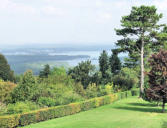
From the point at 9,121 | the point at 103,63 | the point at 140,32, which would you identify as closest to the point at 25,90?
the point at 9,121

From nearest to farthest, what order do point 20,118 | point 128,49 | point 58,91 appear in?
point 20,118 < point 58,91 < point 128,49

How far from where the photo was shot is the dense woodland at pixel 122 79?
2155cm

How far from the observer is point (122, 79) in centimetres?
5162

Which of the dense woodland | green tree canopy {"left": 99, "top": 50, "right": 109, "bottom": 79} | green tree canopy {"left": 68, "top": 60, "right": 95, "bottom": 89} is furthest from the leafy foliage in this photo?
green tree canopy {"left": 99, "top": 50, "right": 109, "bottom": 79}

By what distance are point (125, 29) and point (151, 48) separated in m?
5.02

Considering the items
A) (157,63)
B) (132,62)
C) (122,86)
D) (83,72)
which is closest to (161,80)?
(157,63)

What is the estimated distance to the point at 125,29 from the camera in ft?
123

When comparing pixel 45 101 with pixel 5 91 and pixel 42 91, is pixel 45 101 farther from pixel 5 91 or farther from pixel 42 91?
pixel 5 91

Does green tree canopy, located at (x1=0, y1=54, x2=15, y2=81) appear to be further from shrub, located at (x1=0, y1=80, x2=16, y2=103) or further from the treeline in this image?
shrub, located at (x1=0, y1=80, x2=16, y2=103)

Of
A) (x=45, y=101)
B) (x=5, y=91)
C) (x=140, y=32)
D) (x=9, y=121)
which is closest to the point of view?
(x=9, y=121)

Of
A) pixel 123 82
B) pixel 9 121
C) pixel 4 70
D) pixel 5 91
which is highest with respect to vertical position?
pixel 4 70

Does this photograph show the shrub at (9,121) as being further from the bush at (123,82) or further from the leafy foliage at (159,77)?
the bush at (123,82)

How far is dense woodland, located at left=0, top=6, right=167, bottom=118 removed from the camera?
70.7 feet

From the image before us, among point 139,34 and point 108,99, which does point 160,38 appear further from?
point 108,99
